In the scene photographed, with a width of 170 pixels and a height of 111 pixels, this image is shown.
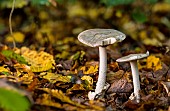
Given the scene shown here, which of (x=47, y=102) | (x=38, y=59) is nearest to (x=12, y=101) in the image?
(x=47, y=102)

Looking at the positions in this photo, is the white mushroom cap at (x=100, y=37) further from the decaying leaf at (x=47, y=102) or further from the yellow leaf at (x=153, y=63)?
the yellow leaf at (x=153, y=63)

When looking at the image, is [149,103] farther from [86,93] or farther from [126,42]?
[126,42]

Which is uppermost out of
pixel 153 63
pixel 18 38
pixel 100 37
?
pixel 18 38

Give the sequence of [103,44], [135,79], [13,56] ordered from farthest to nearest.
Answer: [13,56] < [135,79] < [103,44]

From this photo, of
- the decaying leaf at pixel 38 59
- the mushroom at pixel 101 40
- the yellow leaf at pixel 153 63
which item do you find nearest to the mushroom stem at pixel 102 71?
the mushroom at pixel 101 40

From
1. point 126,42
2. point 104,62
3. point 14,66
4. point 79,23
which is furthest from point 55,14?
point 104,62

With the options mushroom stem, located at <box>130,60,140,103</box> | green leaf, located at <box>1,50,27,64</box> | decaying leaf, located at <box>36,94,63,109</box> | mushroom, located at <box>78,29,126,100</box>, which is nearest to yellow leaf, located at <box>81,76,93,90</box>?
mushroom, located at <box>78,29,126,100</box>

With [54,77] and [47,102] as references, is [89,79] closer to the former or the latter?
[54,77]

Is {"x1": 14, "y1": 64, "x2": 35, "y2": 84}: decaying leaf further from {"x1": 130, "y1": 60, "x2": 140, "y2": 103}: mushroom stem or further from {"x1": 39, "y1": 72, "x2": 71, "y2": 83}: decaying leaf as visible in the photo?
{"x1": 130, "y1": 60, "x2": 140, "y2": 103}: mushroom stem

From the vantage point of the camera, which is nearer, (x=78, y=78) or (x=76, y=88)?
(x=76, y=88)
